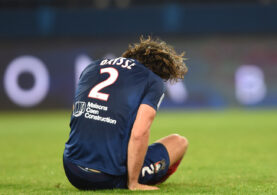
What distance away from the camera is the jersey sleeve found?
4266 millimetres

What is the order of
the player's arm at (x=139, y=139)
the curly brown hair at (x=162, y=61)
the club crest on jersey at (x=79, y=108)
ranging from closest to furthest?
the player's arm at (x=139, y=139), the club crest on jersey at (x=79, y=108), the curly brown hair at (x=162, y=61)

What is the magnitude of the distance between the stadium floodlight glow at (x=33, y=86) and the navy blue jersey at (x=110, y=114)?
46.8ft

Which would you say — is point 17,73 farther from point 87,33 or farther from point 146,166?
point 146,166

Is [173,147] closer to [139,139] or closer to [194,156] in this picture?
[139,139]

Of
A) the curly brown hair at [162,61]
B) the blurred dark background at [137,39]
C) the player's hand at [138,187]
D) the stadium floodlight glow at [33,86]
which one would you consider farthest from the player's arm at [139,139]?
the stadium floodlight glow at [33,86]

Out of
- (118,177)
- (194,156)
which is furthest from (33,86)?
(118,177)

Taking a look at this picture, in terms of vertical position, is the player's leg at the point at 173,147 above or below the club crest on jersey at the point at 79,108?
below

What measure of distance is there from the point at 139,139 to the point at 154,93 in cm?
40

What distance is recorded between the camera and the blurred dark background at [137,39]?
1842 centimetres

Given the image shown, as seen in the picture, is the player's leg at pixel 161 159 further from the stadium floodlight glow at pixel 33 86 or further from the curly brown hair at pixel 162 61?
the stadium floodlight glow at pixel 33 86

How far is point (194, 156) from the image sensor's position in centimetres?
778

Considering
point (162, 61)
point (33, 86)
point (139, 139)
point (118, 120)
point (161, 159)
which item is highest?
point (162, 61)

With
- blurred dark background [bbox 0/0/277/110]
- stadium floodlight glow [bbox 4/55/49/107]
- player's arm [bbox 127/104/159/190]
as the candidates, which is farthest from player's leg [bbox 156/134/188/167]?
stadium floodlight glow [bbox 4/55/49/107]

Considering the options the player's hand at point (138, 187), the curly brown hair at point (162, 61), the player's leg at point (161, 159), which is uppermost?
the curly brown hair at point (162, 61)
